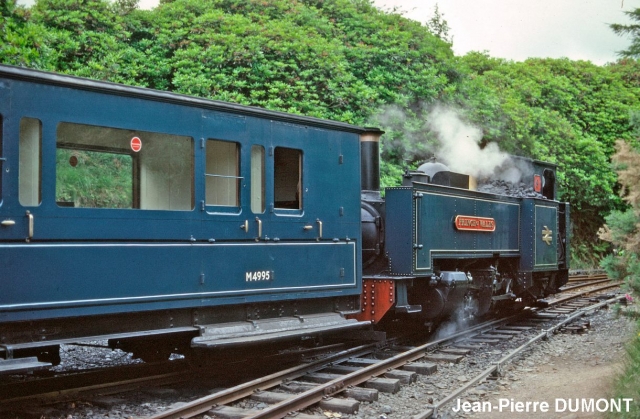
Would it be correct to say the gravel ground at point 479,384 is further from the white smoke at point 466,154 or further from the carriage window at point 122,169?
the white smoke at point 466,154

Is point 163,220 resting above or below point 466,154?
below

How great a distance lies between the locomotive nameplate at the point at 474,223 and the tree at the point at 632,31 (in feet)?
11.5

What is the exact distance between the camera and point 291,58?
16234 mm

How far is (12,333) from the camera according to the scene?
540 cm

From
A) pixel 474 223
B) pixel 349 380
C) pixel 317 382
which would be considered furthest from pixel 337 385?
pixel 474 223

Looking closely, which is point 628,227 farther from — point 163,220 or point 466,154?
point 163,220

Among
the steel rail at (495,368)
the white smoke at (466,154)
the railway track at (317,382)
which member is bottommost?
the steel rail at (495,368)

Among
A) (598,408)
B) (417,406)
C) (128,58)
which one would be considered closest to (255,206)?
(417,406)

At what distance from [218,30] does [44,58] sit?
5.46 metres

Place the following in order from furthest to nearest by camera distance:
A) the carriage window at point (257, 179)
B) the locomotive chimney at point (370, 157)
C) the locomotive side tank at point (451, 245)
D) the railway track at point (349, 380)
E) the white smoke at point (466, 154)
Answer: the white smoke at point (466, 154)
the locomotive chimney at point (370, 157)
the locomotive side tank at point (451, 245)
the carriage window at point (257, 179)
the railway track at point (349, 380)

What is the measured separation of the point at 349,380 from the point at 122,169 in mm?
3173

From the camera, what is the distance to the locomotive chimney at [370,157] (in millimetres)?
9773

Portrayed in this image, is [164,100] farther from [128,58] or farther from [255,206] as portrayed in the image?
[128,58]

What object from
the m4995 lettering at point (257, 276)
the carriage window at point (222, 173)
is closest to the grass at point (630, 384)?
the m4995 lettering at point (257, 276)
